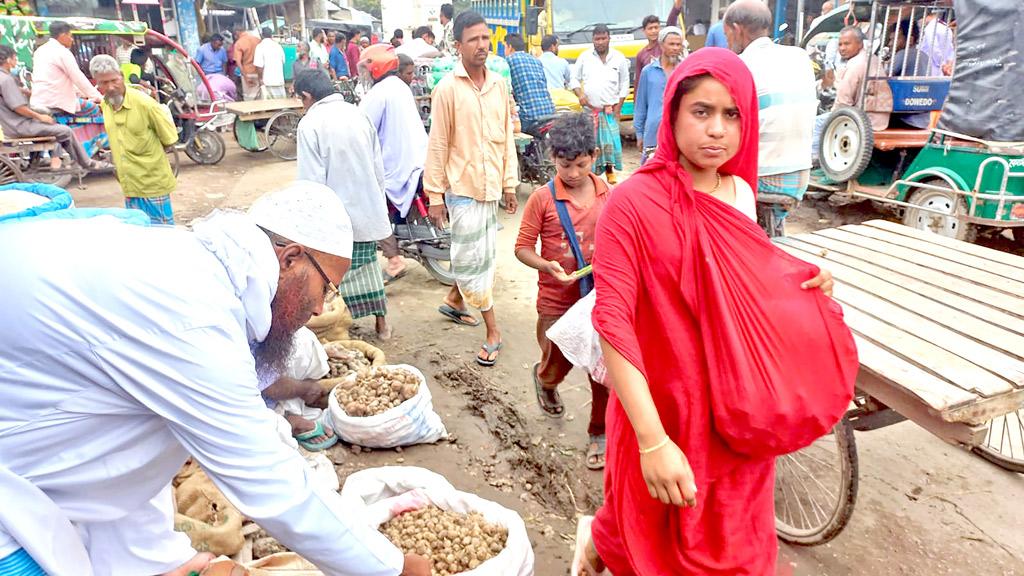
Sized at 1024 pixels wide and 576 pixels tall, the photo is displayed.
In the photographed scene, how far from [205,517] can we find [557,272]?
1713 mm

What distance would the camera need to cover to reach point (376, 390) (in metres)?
3.31

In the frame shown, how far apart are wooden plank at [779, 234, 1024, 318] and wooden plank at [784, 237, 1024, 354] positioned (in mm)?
138

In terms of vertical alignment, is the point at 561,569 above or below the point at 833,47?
below

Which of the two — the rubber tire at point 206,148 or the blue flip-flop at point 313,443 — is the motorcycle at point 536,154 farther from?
the rubber tire at point 206,148

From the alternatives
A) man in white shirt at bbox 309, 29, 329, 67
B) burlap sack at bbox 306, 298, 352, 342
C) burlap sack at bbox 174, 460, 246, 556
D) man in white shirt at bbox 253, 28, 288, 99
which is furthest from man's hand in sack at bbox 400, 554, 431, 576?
man in white shirt at bbox 309, 29, 329, 67

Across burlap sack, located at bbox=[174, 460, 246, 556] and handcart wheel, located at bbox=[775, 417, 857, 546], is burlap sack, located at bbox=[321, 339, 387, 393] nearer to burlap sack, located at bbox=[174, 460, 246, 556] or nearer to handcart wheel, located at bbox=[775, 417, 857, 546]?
burlap sack, located at bbox=[174, 460, 246, 556]

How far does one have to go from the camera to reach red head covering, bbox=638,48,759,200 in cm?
153

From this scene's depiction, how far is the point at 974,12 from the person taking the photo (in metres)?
5.20

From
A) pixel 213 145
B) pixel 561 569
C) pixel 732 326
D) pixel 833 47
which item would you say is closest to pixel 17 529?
pixel 732 326

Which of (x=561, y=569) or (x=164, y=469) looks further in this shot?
(x=561, y=569)

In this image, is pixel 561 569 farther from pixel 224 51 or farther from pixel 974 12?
pixel 224 51

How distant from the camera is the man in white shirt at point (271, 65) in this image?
43.8 feet

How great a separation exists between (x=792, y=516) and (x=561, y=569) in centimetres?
104

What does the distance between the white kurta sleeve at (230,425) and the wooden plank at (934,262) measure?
2455 mm
